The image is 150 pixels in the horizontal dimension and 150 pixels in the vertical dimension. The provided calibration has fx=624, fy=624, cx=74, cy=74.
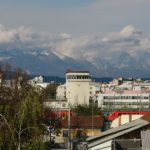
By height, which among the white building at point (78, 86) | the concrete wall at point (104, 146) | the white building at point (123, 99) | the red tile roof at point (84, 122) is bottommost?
the concrete wall at point (104, 146)

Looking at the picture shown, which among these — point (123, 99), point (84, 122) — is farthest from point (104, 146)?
point (123, 99)

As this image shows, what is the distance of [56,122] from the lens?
6938 centimetres

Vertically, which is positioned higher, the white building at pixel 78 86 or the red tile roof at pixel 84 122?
the white building at pixel 78 86

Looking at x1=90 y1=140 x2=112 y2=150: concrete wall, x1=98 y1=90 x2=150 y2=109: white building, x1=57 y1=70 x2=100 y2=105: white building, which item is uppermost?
x1=57 y1=70 x2=100 y2=105: white building

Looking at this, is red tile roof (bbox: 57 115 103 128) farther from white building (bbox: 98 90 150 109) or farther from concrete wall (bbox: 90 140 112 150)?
white building (bbox: 98 90 150 109)

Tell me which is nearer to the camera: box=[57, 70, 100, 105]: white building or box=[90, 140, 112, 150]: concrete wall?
box=[90, 140, 112, 150]: concrete wall

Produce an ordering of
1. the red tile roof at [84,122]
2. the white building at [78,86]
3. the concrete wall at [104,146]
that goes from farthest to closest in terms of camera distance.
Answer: the white building at [78,86] < the red tile roof at [84,122] < the concrete wall at [104,146]

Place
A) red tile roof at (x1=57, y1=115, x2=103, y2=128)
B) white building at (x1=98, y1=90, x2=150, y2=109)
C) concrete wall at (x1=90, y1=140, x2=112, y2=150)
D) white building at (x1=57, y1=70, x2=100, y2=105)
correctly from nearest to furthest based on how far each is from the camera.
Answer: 1. concrete wall at (x1=90, y1=140, x2=112, y2=150)
2. red tile roof at (x1=57, y1=115, x2=103, y2=128)
3. white building at (x1=98, y1=90, x2=150, y2=109)
4. white building at (x1=57, y1=70, x2=100, y2=105)

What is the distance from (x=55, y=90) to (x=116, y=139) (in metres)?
157

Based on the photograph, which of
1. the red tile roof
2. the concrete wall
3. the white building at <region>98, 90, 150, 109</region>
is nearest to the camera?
the concrete wall

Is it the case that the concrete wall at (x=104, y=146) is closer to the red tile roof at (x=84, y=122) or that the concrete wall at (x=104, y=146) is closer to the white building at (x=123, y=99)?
the red tile roof at (x=84, y=122)

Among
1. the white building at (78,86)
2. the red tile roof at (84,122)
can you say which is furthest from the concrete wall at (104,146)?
the white building at (78,86)

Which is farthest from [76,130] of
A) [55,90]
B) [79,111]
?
[55,90]

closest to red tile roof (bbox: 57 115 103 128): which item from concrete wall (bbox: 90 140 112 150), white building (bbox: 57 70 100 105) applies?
concrete wall (bbox: 90 140 112 150)
